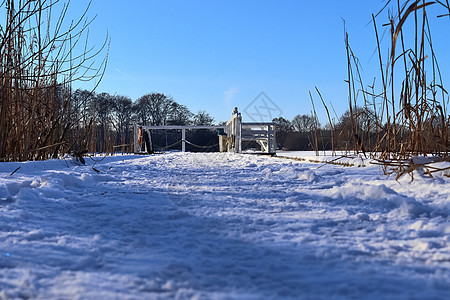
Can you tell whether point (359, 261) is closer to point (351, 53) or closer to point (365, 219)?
point (365, 219)

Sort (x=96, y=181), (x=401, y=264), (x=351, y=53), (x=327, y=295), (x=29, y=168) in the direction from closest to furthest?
(x=327, y=295)
(x=401, y=264)
(x=96, y=181)
(x=29, y=168)
(x=351, y=53)

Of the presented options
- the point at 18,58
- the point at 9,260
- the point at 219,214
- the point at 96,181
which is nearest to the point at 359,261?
the point at 219,214

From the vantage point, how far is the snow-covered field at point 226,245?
465 millimetres

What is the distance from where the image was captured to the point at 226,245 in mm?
664

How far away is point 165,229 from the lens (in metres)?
0.78

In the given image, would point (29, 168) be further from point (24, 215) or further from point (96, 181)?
point (24, 215)

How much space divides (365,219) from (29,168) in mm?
1784

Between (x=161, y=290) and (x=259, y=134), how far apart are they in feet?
24.7

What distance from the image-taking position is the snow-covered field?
47 centimetres

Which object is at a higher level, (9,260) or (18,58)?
(18,58)

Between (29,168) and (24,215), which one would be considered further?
(29,168)

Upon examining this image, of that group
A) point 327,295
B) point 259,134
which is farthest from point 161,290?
point 259,134

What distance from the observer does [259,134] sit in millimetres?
7918

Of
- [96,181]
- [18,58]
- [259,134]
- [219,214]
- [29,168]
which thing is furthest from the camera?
[259,134]
